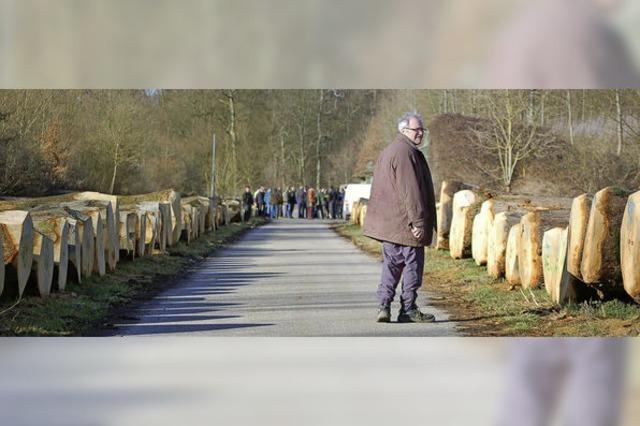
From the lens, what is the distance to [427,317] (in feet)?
23.2

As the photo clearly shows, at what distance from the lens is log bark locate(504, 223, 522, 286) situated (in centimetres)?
840

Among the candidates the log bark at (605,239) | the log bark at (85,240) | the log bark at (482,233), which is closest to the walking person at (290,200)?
the log bark at (85,240)

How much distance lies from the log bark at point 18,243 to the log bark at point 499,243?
3.58 m

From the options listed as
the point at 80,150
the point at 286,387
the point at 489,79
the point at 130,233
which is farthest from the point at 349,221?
the point at 286,387

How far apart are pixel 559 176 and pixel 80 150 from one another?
335 centimetres

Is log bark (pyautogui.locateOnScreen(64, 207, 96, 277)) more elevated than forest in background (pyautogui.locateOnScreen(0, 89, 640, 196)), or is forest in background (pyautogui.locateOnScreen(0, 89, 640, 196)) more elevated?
forest in background (pyautogui.locateOnScreen(0, 89, 640, 196))

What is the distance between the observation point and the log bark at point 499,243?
8.91m

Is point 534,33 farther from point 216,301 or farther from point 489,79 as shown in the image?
point 216,301

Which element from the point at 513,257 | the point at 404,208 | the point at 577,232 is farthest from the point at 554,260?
the point at 404,208

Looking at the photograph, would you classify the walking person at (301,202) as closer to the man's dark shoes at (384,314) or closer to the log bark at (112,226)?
the log bark at (112,226)

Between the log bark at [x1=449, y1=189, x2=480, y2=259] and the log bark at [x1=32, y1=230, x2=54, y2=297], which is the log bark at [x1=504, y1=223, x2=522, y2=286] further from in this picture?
the log bark at [x1=32, y1=230, x2=54, y2=297]

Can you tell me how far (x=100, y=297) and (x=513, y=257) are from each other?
297 centimetres

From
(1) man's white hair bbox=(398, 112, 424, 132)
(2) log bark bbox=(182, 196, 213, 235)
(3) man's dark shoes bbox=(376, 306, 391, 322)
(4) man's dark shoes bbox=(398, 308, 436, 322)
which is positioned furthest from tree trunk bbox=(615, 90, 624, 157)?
(2) log bark bbox=(182, 196, 213, 235)

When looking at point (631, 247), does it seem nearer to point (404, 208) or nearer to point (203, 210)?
point (404, 208)
